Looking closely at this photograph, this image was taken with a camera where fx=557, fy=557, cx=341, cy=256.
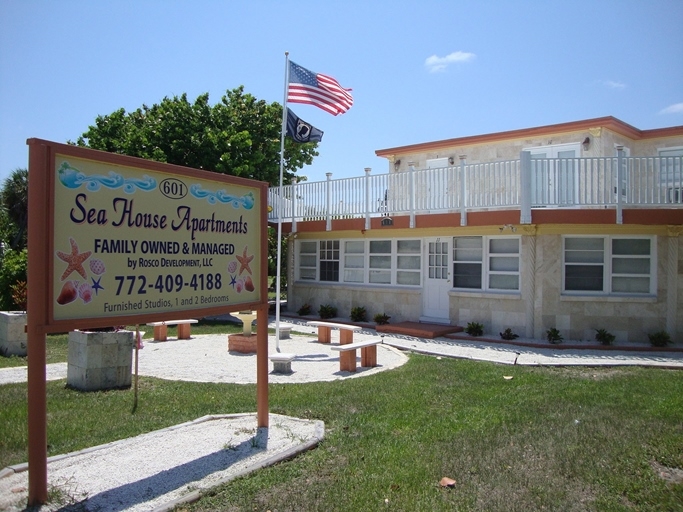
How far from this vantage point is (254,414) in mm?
6840

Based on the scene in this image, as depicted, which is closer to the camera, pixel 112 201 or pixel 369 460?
pixel 112 201

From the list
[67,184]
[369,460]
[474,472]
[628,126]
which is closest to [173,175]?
[67,184]

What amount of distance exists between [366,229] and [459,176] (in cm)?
335

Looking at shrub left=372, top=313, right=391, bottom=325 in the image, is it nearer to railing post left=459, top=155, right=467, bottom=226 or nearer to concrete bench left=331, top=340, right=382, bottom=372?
railing post left=459, top=155, right=467, bottom=226

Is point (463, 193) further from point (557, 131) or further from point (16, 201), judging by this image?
point (16, 201)

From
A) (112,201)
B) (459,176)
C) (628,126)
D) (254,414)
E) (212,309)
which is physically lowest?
(254,414)

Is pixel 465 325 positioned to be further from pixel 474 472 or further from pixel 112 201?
A: pixel 112 201

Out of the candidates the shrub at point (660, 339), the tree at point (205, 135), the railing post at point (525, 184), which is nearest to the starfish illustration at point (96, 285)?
the railing post at point (525, 184)

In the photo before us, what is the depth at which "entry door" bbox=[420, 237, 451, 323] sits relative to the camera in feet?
51.2

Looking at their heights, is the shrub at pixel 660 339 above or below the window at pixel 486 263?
below

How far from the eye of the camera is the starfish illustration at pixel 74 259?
14.6 feet

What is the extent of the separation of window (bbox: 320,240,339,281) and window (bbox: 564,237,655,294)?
7.45 metres

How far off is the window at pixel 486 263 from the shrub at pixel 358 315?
3.07 meters

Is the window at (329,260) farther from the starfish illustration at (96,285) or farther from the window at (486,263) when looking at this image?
the starfish illustration at (96,285)
